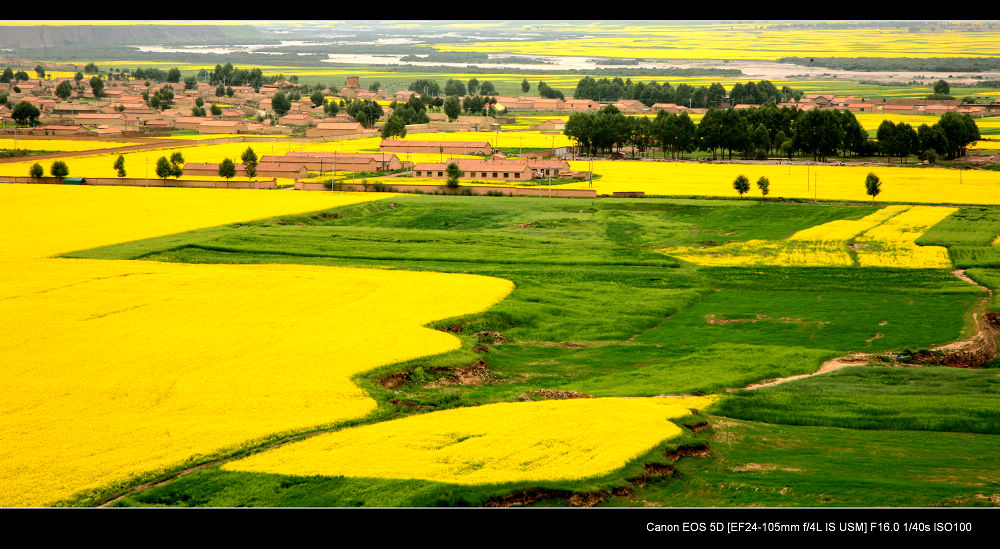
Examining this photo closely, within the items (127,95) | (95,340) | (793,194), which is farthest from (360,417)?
(127,95)

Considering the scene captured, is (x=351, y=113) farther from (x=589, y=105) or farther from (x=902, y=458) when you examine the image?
(x=902, y=458)

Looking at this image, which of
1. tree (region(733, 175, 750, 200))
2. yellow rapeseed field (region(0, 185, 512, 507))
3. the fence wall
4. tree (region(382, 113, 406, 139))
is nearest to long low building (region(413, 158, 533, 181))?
the fence wall

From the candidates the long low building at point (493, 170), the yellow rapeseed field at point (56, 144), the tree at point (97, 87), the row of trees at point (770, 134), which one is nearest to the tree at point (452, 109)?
the row of trees at point (770, 134)

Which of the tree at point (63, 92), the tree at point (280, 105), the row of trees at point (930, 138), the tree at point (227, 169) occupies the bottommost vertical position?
the tree at point (227, 169)

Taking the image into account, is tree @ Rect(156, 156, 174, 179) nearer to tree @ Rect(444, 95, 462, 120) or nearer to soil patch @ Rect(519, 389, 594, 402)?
soil patch @ Rect(519, 389, 594, 402)

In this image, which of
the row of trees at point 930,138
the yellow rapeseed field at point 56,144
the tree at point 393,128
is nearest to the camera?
the row of trees at point 930,138

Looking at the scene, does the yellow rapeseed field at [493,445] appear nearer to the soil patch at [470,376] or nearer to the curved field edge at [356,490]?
the curved field edge at [356,490]
